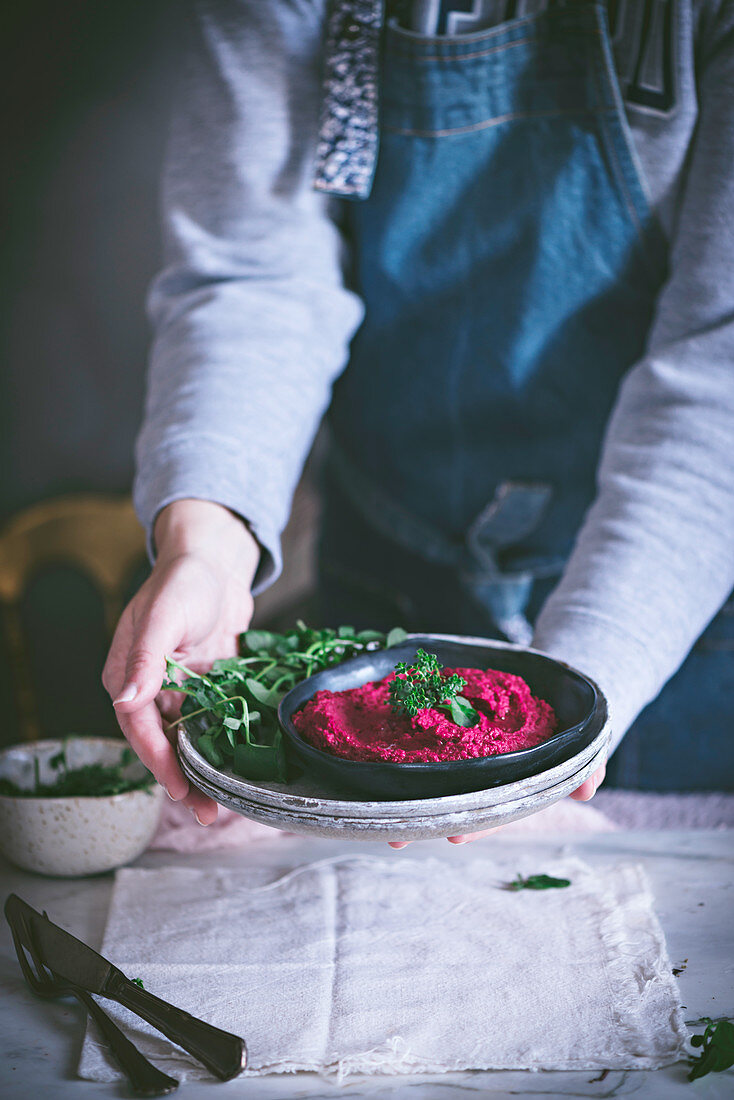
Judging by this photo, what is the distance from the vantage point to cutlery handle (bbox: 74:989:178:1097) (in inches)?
22.2

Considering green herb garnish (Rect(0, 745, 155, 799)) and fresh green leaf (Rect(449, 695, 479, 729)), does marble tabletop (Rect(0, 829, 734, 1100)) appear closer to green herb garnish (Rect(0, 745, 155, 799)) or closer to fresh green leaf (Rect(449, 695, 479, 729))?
green herb garnish (Rect(0, 745, 155, 799))

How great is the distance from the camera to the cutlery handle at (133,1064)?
565 millimetres

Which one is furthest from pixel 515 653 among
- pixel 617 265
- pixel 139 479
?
pixel 617 265

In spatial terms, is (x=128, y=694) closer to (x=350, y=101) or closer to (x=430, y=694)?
(x=430, y=694)

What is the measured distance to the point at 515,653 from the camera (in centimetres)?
76

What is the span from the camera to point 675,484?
863 millimetres

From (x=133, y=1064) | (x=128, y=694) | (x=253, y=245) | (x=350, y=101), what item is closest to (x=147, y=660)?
(x=128, y=694)

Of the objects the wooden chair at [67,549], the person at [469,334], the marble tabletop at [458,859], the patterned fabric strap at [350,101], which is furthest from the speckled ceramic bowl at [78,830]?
the wooden chair at [67,549]

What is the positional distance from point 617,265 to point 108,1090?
100 centimetres

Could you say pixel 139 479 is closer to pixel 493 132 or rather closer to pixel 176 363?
pixel 176 363

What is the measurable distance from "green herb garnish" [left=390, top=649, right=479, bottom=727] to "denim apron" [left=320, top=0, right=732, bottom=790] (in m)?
0.55

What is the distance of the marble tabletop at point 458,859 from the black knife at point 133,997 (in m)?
0.02

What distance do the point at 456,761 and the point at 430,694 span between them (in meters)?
0.10

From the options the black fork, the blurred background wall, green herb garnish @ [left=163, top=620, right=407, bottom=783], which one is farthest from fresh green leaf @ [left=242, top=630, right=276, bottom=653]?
the blurred background wall
